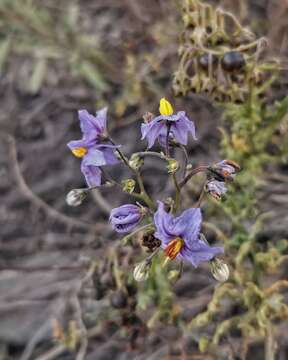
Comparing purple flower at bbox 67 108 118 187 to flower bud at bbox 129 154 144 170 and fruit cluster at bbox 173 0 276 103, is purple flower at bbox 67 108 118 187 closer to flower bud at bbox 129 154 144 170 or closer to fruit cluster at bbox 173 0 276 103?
flower bud at bbox 129 154 144 170

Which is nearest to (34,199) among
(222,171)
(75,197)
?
(75,197)

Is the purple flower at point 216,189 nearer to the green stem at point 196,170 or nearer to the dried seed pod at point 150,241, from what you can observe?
the green stem at point 196,170

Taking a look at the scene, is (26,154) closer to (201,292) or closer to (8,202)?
(8,202)

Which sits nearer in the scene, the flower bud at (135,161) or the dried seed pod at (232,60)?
the flower bud at (135,161)

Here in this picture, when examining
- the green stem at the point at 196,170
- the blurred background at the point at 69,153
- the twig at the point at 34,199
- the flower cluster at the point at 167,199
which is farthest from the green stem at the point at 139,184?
the twig at the point at 34,199

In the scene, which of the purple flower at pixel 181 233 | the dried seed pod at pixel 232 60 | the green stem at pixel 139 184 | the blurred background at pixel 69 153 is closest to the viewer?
the purple flower at pixel 181 233

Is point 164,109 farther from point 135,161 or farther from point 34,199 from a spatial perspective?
point 34,199

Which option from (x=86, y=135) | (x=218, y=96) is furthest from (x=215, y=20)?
(x=86, y=135)
